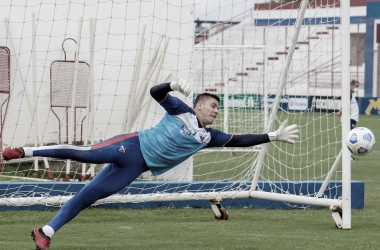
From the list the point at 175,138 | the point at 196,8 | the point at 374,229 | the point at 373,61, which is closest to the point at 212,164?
the point at 196,8

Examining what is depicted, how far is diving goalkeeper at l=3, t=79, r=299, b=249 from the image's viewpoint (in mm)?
6031

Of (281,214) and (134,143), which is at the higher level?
(134,143)

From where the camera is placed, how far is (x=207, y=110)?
645 centimetres

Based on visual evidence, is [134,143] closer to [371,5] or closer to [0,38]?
[0,38]

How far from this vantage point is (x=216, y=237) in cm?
674

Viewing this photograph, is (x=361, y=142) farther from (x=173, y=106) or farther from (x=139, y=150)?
(x=139, y=150)

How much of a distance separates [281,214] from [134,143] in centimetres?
308

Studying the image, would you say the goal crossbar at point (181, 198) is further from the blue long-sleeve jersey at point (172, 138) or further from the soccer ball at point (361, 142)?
the blue long-sleeve jersey at point (172, 138)

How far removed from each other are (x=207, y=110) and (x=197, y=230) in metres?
1.58

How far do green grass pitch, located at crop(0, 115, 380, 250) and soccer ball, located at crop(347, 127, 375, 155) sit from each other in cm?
94

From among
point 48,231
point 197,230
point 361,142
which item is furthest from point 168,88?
point 361,142

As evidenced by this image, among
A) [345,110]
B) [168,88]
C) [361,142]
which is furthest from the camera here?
[345,110]

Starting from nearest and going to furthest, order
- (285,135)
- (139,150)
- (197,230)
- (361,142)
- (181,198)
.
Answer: (139,150), (285,135), (361,142), (197,230), (181,198)

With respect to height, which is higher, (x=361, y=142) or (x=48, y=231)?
(x=361, y=142)
